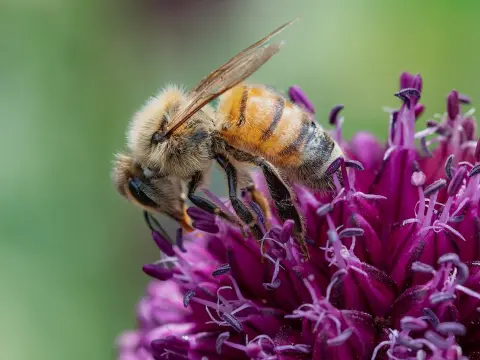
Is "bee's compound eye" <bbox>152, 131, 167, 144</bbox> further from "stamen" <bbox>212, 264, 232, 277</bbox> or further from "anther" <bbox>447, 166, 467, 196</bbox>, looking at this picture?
"anther" <bbox>447, 166, 467, 196</bbox>

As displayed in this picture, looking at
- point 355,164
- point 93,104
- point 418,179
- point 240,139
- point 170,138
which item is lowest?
point 418,179

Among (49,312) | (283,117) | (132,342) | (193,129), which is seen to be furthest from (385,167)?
(49,312)

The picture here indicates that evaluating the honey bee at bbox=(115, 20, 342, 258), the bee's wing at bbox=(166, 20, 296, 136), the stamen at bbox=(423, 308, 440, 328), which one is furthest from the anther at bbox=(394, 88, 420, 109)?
the stamen at bbox=(423, 308, 440, 328)

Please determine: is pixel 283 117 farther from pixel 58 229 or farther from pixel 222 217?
pixel 58 229

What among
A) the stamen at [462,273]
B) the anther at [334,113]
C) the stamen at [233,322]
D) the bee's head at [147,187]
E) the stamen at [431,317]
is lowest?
the stamen at [431,317]

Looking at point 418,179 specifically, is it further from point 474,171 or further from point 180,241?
point 180,241

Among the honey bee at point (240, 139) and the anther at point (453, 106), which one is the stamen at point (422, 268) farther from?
the anther at point (453, 106)

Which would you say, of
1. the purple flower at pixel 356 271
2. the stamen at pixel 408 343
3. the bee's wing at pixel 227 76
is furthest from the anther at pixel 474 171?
the bee's wing at pixel 227 76

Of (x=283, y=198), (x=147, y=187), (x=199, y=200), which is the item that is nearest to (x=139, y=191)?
(x=147, y=187)
